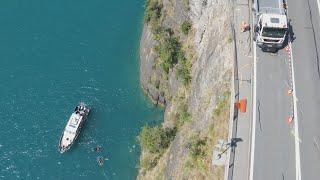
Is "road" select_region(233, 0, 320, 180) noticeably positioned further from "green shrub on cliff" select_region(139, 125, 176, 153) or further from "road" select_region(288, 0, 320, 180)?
"green shrub on cliff" select_region(139, 125, 176, 153)

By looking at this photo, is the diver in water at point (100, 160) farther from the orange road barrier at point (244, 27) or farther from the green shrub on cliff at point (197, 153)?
the orange road barrier at point (244, 27)

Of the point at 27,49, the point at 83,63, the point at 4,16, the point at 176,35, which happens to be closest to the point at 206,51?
the point at 176,35

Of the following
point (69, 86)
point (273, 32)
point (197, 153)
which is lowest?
point (197, 153)

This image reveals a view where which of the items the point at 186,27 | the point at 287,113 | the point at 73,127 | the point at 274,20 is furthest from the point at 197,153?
the point at 73,127

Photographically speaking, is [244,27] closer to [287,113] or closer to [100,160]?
[287,113]

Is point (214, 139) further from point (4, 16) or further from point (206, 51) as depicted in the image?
point (4, 16)

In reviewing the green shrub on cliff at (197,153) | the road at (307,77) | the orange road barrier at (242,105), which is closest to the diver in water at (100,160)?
the green shrub on cliff at (197,153)
